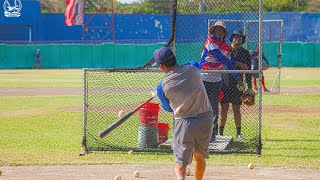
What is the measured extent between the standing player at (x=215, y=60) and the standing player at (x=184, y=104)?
4031 mm

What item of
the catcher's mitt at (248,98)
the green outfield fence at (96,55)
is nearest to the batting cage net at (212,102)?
the catcher's mitt at (248,98)

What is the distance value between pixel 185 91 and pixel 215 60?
448 centimetres

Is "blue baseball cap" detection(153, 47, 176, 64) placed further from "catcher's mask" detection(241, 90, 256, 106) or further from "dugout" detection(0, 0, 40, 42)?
"dugout" detection(0, 0, 40, 42)

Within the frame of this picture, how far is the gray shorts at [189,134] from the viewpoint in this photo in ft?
29.7

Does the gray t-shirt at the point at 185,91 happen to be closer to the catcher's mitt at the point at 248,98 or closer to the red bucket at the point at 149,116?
the red bucket at the point at 149,116

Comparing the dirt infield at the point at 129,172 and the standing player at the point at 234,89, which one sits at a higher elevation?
the standing player at the point at 234,89

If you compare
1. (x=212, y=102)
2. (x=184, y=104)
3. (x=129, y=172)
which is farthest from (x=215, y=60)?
(x=184, y=104)

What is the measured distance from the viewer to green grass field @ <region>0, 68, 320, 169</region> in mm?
12633

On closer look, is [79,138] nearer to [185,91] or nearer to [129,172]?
[129,172]

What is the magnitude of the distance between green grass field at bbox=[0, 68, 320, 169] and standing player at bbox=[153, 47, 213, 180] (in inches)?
128

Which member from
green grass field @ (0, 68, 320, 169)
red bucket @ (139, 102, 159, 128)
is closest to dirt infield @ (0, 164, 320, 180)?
green grass field @ (0, 68, 320, 169)

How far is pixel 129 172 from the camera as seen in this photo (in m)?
11.4

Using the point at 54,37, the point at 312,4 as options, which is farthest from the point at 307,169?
the point at 312,4

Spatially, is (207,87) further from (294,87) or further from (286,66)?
(286,66)
